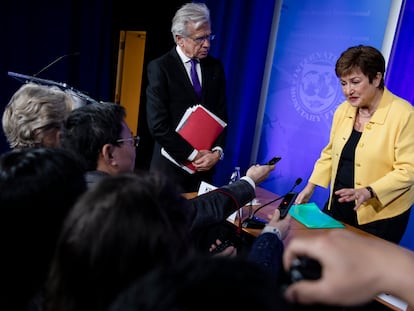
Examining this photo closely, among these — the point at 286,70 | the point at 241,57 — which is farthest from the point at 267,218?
the point at 241,57

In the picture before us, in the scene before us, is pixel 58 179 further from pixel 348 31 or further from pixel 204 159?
pixel 348 31

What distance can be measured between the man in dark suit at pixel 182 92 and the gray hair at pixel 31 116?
2.81ft

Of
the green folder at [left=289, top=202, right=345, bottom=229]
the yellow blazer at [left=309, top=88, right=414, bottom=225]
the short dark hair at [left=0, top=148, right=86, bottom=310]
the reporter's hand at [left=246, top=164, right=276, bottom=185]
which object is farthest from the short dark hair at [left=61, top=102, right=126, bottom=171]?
the yellow blazer at [left=309, top=88, right=414, bottom=225]

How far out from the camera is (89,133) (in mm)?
1149

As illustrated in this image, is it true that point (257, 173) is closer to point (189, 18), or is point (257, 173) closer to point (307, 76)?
point (189, 18)

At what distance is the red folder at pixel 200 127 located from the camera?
2092 mm

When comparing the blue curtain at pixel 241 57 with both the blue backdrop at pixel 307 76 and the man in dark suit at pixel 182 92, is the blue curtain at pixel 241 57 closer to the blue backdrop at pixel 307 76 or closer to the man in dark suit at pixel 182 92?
Result: the blue backdrop at pixel 307 76

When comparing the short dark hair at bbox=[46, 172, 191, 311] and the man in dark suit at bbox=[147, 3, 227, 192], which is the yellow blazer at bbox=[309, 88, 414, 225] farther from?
the short dark hair at bbox=[46, 172, 191, 311]

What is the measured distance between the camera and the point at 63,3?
3.25m

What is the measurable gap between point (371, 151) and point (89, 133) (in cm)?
141

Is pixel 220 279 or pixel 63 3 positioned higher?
pixel 63 3

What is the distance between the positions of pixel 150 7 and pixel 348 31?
1923mm

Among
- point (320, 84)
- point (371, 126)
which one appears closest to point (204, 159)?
point (371, 126)

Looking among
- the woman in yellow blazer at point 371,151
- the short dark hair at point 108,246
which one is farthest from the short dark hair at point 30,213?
the woman in yellow blazer at point 371,151
